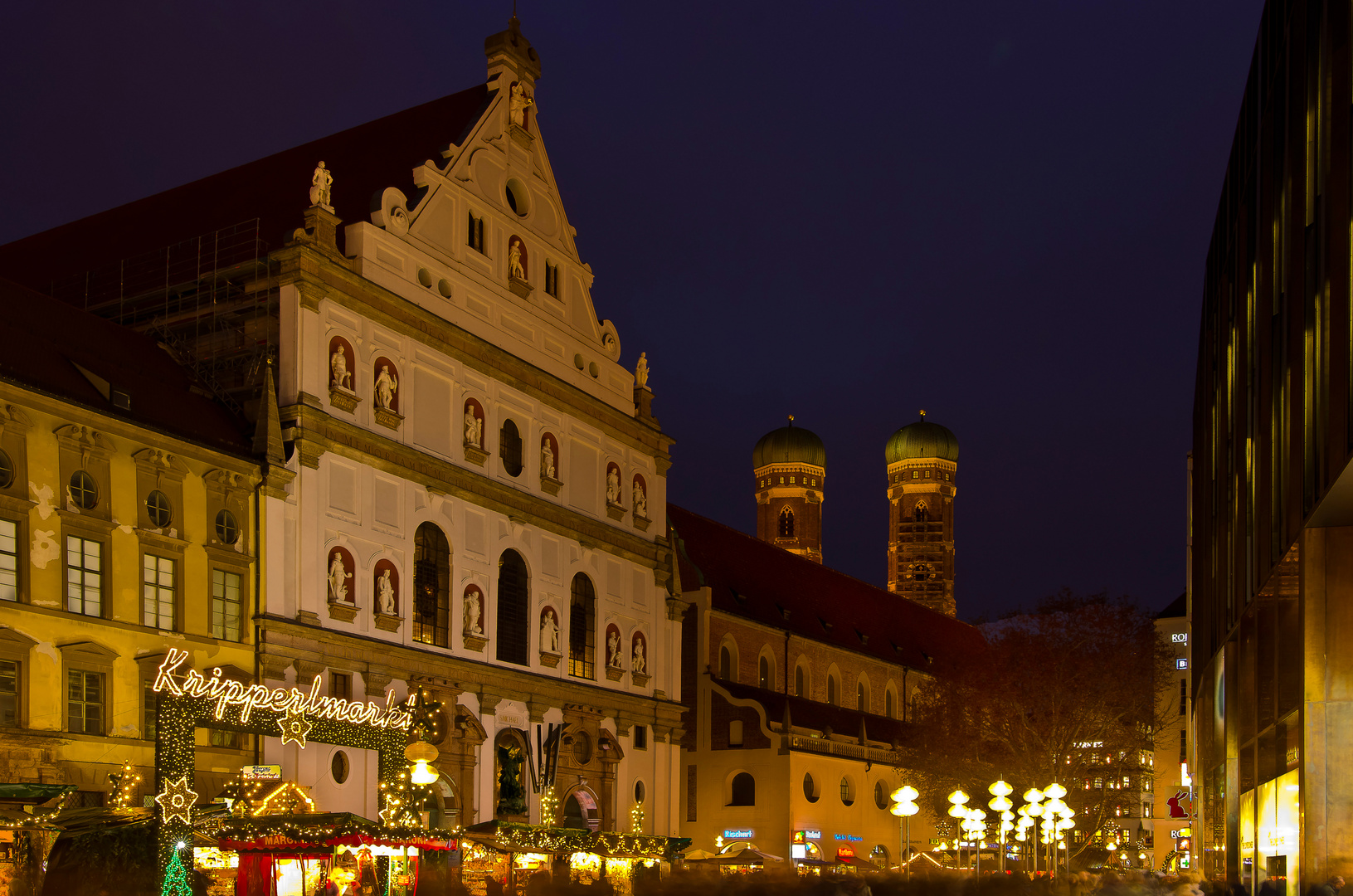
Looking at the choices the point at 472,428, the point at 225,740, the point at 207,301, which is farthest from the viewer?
the point at 472,428

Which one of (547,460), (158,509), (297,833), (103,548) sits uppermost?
(547,460)

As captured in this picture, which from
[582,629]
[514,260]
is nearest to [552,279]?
[514,260]

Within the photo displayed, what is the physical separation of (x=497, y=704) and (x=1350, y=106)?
32391 mm

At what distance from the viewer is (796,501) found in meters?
111

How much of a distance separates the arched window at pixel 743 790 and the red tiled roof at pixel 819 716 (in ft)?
8.21

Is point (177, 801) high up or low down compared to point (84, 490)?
down

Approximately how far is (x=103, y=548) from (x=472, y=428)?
533 inches

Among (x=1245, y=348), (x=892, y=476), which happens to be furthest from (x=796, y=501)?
(x=1245, y=348)

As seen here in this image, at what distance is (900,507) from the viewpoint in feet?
380

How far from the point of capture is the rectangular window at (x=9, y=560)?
31953mm

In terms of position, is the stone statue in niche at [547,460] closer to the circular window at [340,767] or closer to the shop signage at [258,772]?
the circular window at [340,767]

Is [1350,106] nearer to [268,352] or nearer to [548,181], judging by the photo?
[268,352]

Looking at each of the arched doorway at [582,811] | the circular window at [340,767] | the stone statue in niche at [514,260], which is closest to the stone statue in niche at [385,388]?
the stone statue in niche at [514,260]

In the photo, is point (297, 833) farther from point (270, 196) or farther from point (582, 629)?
point (270, 196)
